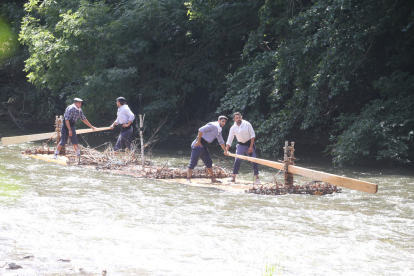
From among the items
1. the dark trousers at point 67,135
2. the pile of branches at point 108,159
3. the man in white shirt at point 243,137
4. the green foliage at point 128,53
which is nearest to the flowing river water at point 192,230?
the man in white shirt at point 243,137

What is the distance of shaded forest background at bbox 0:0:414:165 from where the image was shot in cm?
1506

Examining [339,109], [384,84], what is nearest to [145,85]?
[339,109]

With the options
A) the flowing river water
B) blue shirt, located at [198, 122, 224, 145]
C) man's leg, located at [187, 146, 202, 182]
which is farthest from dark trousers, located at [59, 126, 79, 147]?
blue shirt, located at [198, 122, 224, 145]

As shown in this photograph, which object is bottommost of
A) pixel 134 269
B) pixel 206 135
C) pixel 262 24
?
pixel 134 269

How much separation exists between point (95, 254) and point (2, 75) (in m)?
28.5

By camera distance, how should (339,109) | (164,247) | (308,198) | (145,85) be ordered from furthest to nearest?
(145,85) → (339,109) → (308,198) → (164,247)

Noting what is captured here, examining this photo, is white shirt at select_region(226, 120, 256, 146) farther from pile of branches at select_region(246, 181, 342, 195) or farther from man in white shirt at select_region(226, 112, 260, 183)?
pile of branches at select_region(246, 181, 342, 195)

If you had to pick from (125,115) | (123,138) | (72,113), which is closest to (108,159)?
(123,138)

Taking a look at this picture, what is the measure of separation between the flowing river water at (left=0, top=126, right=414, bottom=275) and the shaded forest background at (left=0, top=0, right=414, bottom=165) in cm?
449

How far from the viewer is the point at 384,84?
15977 mm

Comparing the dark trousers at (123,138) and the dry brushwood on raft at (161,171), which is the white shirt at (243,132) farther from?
the dark trousers at (123,138)

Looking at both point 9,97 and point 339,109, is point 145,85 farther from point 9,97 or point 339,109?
point 9,97

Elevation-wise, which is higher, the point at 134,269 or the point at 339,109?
the point at 339,109

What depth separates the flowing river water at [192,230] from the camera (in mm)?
6031
